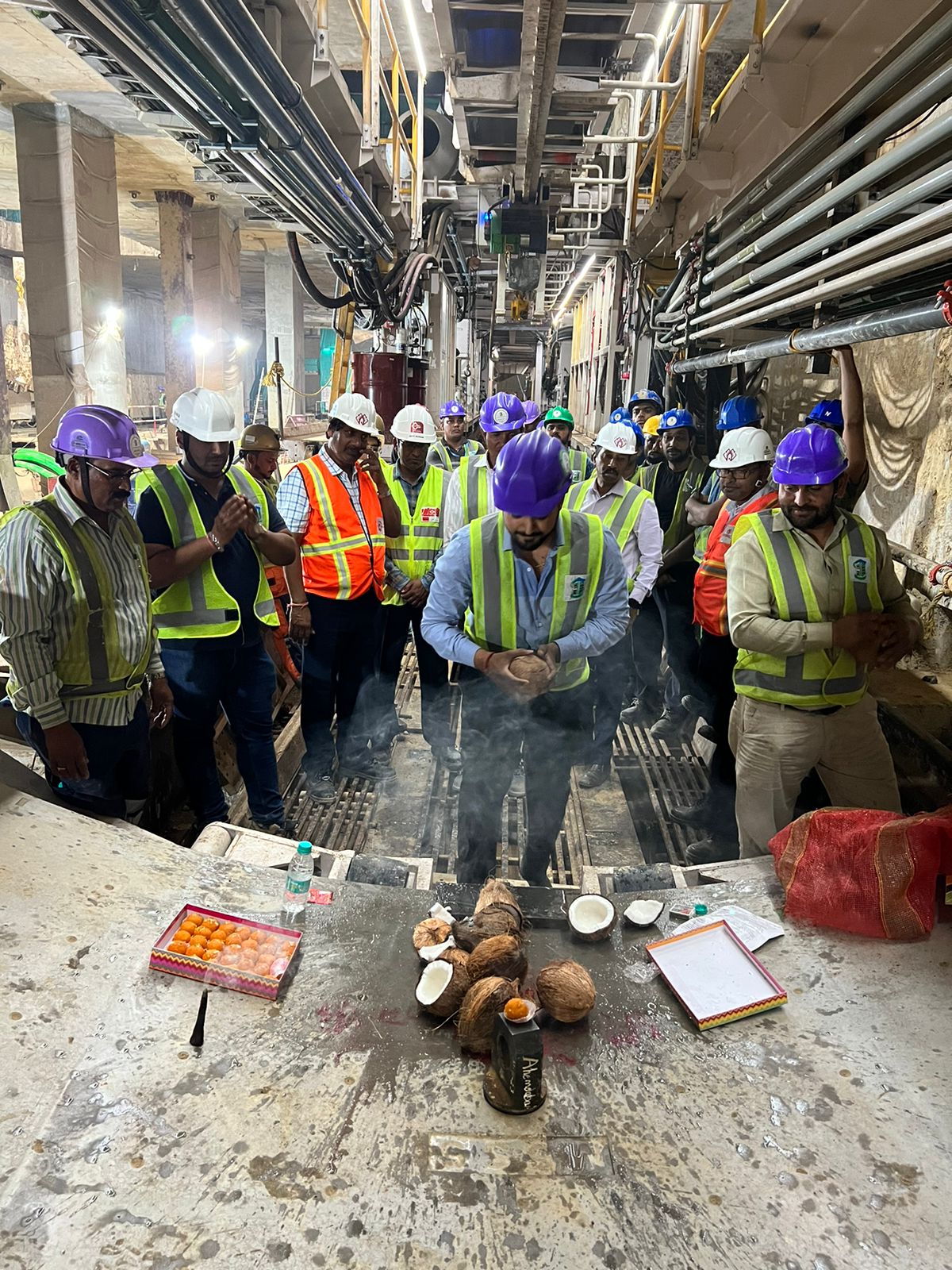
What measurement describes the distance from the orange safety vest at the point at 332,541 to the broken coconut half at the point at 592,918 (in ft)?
8.03

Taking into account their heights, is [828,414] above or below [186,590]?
above

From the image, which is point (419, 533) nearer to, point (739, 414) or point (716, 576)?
point (716, 576)

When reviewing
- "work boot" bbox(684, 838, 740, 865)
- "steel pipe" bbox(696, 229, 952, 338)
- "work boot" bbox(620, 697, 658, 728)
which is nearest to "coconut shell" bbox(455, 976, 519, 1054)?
"steel pipe" bbox(696, 229, 952, 338)

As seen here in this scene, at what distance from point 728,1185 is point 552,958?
76cm

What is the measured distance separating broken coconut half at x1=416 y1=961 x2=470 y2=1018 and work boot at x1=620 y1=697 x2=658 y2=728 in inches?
151

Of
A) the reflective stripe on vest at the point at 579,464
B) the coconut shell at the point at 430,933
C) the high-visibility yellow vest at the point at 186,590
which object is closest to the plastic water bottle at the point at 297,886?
the coconut shell at the point at 430,933

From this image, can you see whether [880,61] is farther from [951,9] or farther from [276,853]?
[276,853]

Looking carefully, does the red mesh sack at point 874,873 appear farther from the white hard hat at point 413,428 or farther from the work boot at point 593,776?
the white hard hat at point 413,428

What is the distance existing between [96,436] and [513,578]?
1.58m

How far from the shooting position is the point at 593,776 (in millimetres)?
4996

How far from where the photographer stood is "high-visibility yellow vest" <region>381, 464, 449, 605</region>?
484 cm

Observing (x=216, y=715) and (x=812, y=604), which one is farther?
(x=216, y=715)

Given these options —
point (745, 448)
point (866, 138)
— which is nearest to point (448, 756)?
point (745, 448)

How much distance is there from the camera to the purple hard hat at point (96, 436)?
108 inches
